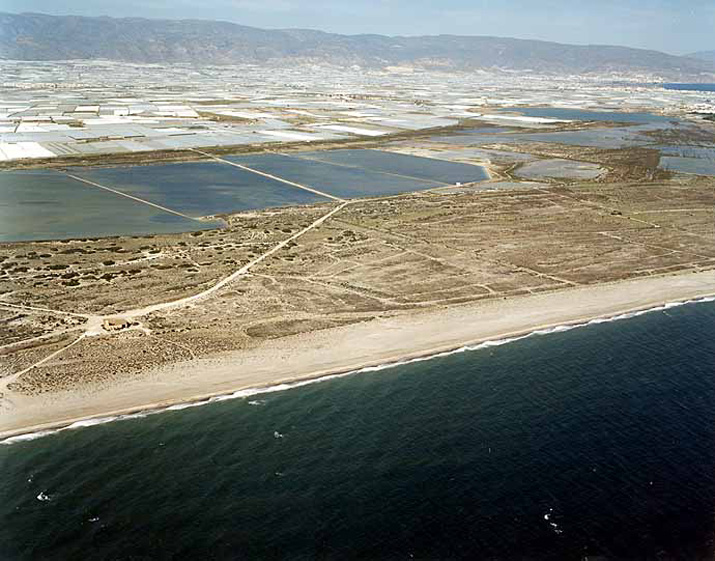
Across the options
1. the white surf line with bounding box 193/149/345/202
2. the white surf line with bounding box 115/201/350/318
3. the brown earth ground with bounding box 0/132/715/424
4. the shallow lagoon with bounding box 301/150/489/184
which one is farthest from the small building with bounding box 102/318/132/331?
the shallow lagoon with bounding box 301/150/489/184

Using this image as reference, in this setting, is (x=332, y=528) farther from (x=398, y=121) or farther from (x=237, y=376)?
(x=398, y=121)

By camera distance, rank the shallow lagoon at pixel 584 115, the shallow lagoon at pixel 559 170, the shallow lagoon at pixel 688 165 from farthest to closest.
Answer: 1. the shallow lagoon at pixel 584 115
2. the shallow lagoon at pixel 688 165
3. the shallow lagoon at pixel 559 170

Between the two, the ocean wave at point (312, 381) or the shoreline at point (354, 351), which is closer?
the ocean wave at point (312, 381)

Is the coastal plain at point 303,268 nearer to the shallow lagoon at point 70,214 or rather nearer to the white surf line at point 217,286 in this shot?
the white surf line at point 217,286

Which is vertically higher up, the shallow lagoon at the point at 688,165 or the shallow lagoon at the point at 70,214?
the shallow lagoon at the point at 688,165

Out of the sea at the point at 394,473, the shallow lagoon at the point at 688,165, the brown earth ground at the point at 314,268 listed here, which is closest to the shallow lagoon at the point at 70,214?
the brown earth ground at the point at 314,268

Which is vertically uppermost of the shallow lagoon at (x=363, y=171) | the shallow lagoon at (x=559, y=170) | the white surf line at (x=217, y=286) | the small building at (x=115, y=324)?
the shallow lagoon at (x=559, y=170)

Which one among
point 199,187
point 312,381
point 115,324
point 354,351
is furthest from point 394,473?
point 199,187
